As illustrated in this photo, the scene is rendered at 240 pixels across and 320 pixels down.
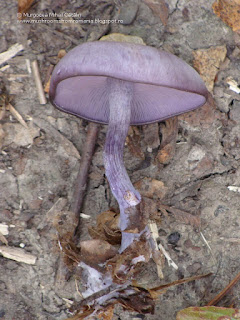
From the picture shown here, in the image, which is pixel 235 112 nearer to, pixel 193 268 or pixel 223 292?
pixel 193 268

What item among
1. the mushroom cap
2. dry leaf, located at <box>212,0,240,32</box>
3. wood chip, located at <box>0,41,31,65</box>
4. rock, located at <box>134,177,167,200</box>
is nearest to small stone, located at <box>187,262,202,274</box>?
rock, located at <box>134,177,167,200</box>

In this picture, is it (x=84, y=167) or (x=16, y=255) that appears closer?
(x=16, y=255)

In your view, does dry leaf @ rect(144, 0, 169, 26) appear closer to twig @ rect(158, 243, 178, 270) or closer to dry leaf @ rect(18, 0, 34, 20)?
dry leaf @ rect(18, 0, 34, 20)

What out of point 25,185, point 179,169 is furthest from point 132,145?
point 25,185

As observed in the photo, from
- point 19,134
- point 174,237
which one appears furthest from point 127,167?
point 19,134

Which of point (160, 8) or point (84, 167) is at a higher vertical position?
point (160, 8)

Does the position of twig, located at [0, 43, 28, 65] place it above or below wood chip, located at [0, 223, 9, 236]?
above

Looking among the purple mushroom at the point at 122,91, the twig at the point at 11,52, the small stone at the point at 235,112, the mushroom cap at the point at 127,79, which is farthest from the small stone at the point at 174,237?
the twig at the point at 11,52
